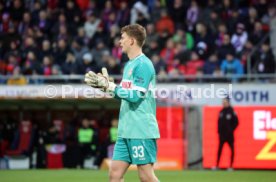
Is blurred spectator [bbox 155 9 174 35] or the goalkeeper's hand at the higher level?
blurred spectator [bbox 155 9 174 35]

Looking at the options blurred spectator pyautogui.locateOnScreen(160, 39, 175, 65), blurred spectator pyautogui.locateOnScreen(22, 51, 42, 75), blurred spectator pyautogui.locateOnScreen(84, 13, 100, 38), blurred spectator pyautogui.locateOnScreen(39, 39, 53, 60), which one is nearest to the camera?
blurred spectator pyautogui.locateOnScreen(160, 39, 175, 65)

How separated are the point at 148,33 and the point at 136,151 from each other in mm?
14844

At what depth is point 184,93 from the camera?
20.5 meters

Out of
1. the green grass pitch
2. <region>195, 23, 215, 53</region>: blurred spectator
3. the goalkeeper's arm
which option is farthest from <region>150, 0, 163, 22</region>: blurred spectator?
the goalkeeper's arm

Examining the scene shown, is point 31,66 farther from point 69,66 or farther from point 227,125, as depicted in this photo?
point 227,125

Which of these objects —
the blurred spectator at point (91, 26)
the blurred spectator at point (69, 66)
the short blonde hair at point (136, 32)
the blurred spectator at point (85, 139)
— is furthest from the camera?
the blurred spectator at point (91, 26)

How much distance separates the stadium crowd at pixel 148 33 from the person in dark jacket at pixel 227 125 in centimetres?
151

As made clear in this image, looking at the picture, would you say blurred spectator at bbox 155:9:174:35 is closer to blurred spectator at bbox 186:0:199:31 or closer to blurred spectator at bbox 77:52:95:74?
blurred spectator at bbox 186:0:199:31

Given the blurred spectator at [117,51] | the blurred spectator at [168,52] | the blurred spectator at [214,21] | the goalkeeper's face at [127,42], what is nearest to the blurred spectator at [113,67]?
the blurred spectator at [117,51]

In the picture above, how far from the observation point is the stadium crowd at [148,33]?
835 inches

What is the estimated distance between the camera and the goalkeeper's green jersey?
788 cm

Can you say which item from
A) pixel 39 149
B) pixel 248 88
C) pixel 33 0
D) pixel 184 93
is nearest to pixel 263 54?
pixel 248 88

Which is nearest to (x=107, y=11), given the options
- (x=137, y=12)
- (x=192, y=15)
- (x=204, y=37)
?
Answer: (x=137, y=12)

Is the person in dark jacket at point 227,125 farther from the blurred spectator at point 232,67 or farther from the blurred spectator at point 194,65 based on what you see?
the blurred spectator at point 194,65
